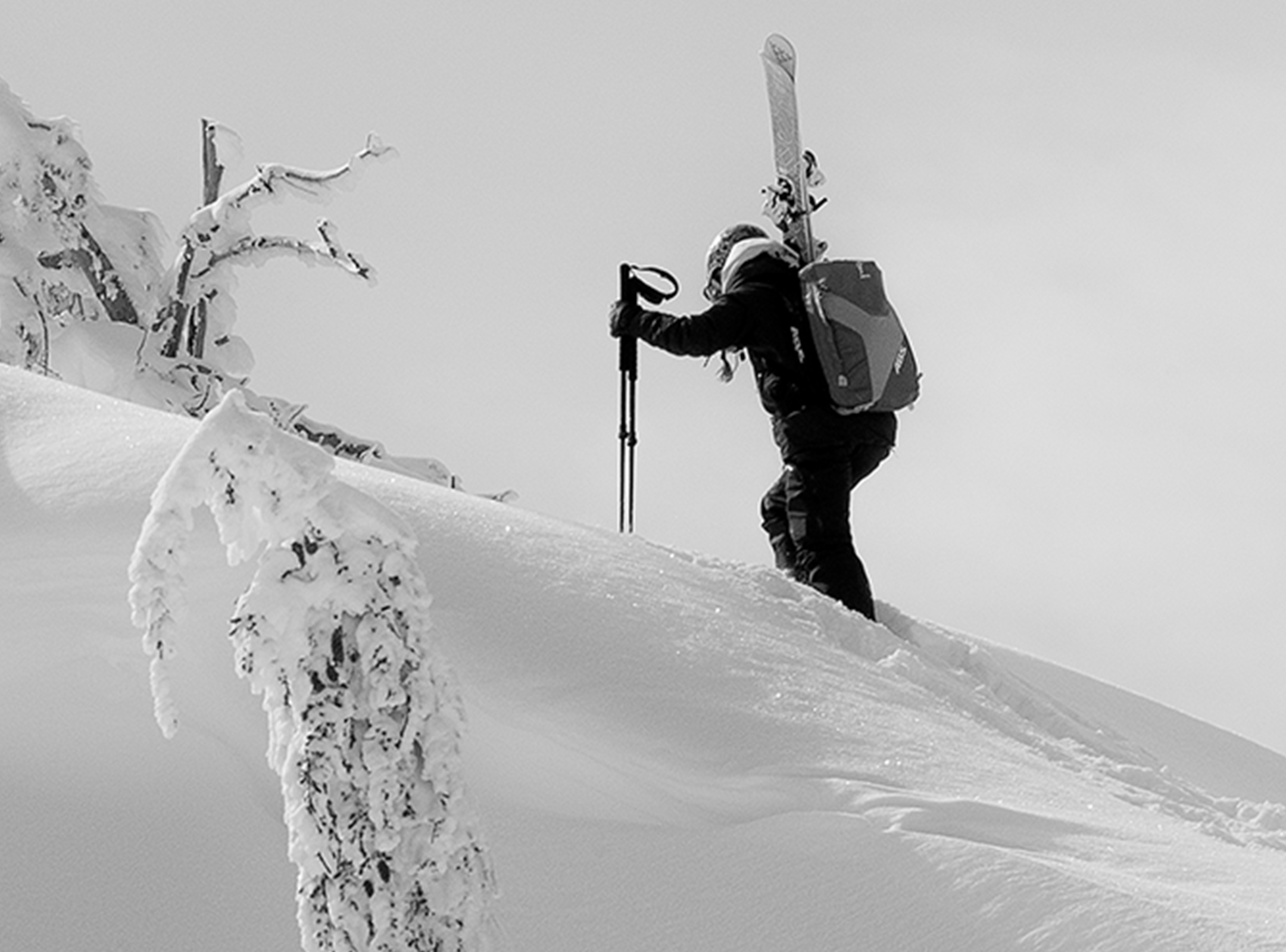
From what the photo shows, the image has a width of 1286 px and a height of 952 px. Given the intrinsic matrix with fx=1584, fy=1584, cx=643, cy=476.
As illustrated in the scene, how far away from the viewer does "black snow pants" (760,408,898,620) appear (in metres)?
6.94

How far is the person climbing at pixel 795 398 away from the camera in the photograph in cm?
686

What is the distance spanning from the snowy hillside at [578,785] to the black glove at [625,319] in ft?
6.77

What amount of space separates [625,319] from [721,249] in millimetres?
681

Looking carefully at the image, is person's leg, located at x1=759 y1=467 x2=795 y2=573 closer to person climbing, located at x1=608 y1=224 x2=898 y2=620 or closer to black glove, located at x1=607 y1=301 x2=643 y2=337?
person climbing, located at x1=608 y1=224 x2=898 y2=620

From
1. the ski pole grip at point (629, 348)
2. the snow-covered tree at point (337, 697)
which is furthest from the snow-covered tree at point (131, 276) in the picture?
the snow-covered tree at point (337, 697)

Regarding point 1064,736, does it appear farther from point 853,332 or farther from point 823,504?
point 853,332

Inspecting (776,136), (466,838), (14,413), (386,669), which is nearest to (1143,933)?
(466,838)

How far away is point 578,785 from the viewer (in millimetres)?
4062

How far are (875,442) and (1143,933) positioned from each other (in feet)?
12.6

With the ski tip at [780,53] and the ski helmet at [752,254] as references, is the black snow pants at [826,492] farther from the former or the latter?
the ski tip at [780,53]

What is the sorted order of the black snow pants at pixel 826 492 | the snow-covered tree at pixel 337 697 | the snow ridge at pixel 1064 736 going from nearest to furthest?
the snow-covered tree at pixel 337 697 < the snow ridge at pixel 1064 736 < the black snow pants at pixel 826 492

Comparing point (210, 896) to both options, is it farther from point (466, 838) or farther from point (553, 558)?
point (553, 558)

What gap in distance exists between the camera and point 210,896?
3861 millimetres

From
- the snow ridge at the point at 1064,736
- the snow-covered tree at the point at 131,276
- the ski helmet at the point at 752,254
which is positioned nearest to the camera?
the snow ridge at the point at 1064,736
